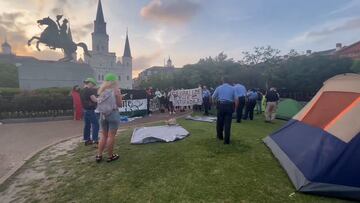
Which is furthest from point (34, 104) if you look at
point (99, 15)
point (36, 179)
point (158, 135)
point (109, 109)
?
point (99, 15)

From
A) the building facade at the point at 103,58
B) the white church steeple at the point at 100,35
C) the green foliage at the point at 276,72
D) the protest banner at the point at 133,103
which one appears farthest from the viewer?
the building facade at the point at 103,58

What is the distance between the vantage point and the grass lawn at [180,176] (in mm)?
3768

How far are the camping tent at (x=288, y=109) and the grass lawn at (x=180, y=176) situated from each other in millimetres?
6660

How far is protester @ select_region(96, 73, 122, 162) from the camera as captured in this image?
210 inches

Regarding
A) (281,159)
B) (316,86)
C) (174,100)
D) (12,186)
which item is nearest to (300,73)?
(316,86)

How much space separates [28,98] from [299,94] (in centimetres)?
3102

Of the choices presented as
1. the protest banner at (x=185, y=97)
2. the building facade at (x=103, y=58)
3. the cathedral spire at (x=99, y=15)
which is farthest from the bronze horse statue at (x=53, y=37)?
the cathedral spire at (x=99, y=15)

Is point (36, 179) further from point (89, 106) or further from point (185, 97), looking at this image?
point (185, 97)

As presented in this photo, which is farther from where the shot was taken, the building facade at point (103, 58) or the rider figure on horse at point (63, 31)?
the building facade at point (103, 58)

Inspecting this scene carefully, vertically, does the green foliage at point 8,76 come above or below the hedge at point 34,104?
above

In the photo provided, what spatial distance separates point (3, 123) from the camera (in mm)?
14164

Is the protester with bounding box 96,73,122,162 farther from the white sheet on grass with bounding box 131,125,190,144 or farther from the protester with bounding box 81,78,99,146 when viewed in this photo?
the white sheet on grass with bounding box 131,125,190,144

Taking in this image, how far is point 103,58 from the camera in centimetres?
7712

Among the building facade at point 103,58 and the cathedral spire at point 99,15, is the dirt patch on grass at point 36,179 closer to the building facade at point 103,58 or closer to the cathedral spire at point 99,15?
the building facade at point 103,58
